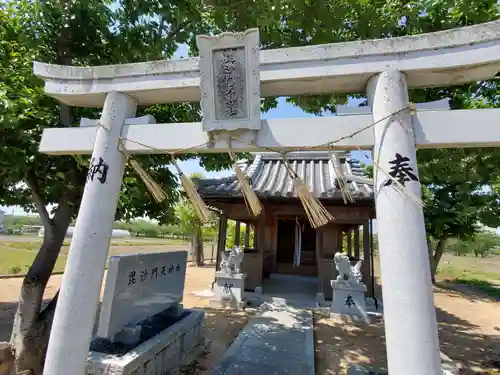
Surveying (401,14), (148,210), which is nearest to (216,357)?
(148,210)

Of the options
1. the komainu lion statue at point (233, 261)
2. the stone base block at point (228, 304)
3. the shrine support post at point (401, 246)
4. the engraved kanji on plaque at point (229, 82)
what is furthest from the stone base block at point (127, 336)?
the komainu lion statue at point (233, 261)

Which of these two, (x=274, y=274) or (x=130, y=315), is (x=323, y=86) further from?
(x=274, y=274)

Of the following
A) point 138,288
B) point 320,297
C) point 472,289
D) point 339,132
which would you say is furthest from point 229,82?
point 472,289

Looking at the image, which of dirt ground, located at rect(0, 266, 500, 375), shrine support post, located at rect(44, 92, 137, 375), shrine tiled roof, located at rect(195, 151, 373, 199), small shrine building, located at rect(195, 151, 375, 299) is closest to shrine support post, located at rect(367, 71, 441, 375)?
shrine support post, located at rect(44, 92, 137, 375)

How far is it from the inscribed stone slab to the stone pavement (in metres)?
1.47

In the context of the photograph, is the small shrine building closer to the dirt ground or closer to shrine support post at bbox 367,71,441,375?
the dirt ground

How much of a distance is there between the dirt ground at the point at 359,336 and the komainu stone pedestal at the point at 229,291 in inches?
15.4

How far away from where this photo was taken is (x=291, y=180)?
9984mm

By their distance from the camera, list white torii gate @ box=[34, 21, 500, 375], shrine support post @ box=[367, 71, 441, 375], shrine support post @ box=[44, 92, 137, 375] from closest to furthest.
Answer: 1. shrine support post @ box=[367, 71, 441, 375]
2. white torii gate @ box=[34, 21, 500, 375]
3. shrine support post @ box=[44, 92, 137, 375]

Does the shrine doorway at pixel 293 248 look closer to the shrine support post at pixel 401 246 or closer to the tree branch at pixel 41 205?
the tree branch at pixel 41 205

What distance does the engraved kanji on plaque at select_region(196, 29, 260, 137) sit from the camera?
8.81 ft

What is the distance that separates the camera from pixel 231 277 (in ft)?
30.0

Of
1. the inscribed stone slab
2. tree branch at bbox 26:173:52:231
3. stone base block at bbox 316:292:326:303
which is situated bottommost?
stone base block at bbox 316:292:326:303

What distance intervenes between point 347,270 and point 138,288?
6080 millimetres
